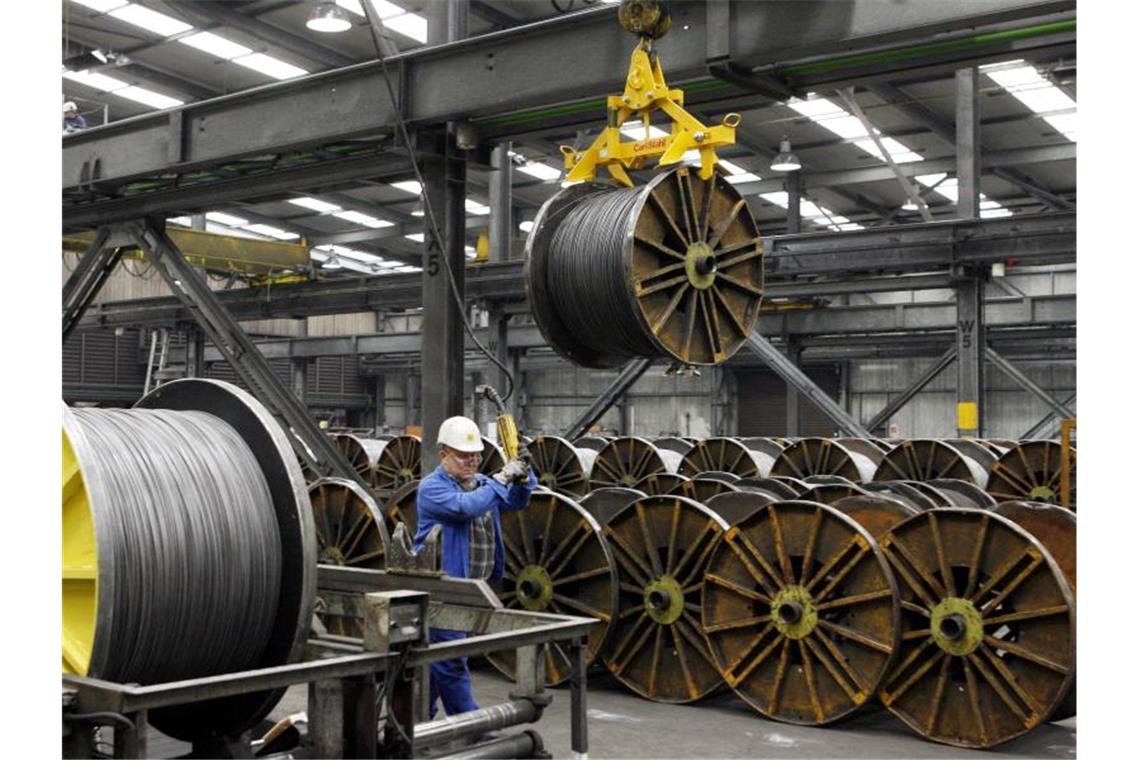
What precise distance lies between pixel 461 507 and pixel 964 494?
601 centimetres

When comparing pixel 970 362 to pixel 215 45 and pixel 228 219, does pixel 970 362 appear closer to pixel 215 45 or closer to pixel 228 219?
pixel 215 45

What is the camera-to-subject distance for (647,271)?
5738mm

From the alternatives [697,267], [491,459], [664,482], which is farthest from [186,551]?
[491,459]

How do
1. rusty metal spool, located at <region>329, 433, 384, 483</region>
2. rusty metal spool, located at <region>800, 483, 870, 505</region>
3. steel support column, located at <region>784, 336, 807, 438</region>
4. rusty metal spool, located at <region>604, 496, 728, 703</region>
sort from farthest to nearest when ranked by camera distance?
steel support column, located at <region>784, 336, 807, 438</region>, rusty metal spool, located at <region>329, 433, 384, 483</region>, rusty metal spool, located at <region>800, 483, 870, 505</region>, rusty metal spool, located at <region>604, 496, 728, 703</region>

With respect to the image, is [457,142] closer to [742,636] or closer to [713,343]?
[713,343]

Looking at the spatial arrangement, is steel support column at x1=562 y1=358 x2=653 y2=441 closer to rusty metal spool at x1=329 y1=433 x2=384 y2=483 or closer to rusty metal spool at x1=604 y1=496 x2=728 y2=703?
rusty metal spool at x1=329 y1=433 x2=384 y2=483

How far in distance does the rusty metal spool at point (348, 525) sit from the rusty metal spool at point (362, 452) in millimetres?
5405

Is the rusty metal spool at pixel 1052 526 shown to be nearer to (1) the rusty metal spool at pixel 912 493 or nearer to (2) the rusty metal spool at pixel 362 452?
(1) the rusty metal spool at pixel 912 493

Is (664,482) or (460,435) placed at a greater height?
(460,435)

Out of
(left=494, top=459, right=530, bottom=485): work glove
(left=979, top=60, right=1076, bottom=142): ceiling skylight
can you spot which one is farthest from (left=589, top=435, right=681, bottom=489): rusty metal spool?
(left=979, top=60, right=1076, bottom=142): ceiling skylight

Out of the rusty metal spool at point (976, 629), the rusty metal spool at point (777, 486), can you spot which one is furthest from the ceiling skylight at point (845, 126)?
the rusty metal spool at point (976, 629)

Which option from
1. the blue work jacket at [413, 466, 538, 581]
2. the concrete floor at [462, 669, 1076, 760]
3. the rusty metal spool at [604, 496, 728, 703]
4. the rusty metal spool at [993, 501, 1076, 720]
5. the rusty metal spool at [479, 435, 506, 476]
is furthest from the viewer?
the rusty metal spool at [479, 435, 506, 476]

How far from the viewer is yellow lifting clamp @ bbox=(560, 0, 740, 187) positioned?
234 inches

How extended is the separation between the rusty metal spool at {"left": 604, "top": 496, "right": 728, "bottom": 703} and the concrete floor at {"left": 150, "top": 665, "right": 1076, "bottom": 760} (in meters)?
0.17
